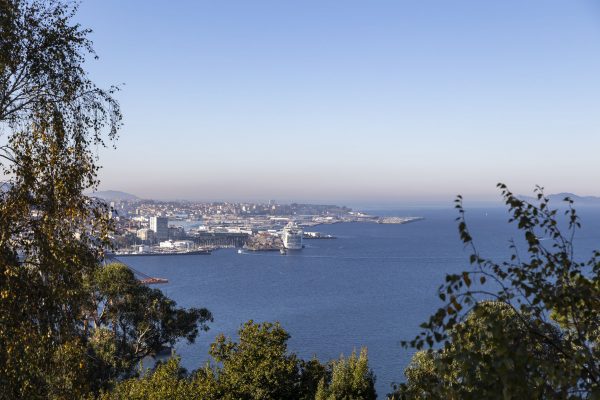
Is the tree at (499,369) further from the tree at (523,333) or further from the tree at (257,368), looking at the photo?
the tree at (257,368)

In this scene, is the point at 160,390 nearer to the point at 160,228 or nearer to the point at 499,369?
the point at 499,369

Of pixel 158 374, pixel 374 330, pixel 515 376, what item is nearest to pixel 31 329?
pixel 515 376

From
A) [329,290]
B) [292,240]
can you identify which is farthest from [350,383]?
[292,240]

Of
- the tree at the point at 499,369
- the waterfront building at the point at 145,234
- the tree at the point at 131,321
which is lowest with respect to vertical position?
the waterfront building at the point at 145,234

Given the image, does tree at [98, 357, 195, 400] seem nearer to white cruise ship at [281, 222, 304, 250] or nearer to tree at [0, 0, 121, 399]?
tree at [0, 0, 121, 399]

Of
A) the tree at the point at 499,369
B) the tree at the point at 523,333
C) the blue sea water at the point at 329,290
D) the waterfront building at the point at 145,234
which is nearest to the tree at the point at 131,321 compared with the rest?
the blue sea water at the point at 329,290

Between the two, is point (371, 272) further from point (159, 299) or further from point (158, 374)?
point (158, 374)

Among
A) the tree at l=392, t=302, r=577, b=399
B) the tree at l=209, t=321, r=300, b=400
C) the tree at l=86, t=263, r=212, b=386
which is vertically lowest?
the tree at l=86, t=263, r=212, b=386

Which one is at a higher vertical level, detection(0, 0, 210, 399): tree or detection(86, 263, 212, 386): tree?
detection(0, 0, 210, 399): tree

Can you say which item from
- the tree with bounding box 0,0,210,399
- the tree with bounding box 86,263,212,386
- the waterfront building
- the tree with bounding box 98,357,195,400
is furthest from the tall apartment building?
the tree with bounding box 0,0,210,399
